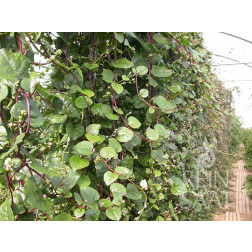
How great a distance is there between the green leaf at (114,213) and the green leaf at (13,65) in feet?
1.35

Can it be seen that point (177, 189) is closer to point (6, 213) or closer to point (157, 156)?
point (157, 156)

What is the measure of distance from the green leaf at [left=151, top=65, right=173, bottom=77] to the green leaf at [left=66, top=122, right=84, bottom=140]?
14.3 inches

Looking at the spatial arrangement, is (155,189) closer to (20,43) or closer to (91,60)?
(91,60)

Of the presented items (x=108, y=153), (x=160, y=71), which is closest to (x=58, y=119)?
(x=108, y=153)

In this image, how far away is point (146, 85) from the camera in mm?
907

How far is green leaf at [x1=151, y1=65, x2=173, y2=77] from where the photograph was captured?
3.00ft

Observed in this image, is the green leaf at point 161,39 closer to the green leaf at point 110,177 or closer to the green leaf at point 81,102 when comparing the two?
the green leaf at point 81,102

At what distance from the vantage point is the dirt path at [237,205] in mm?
3449

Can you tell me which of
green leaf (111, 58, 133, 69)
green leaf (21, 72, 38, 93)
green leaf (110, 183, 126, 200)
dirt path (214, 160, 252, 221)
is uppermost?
green leaf (111, 58, 133, 69)

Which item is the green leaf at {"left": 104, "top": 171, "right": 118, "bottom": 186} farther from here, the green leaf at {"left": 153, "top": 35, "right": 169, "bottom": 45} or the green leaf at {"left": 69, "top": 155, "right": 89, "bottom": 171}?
the green leaf at {"left": 153, "top": 35, "right": 169, "bottom": 45}

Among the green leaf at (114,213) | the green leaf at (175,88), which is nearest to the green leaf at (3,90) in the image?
the green leaf at (114,213)

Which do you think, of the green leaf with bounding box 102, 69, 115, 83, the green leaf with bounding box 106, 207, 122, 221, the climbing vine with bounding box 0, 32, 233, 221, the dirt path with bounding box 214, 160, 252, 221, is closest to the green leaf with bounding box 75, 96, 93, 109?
the climbing vine with bounding box 0, 32, 233, 221

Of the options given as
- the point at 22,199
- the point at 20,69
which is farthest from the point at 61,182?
the point at 20,69
